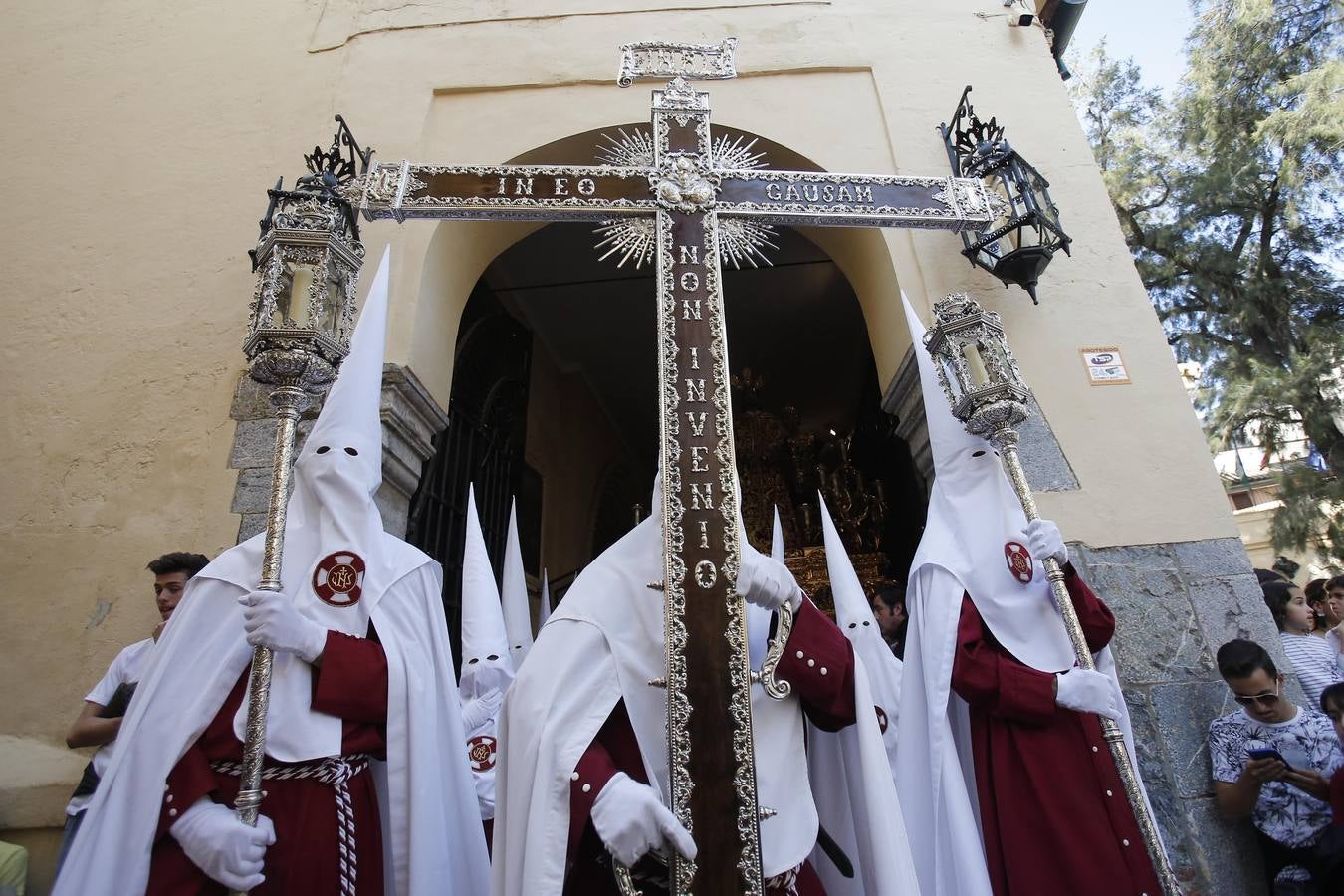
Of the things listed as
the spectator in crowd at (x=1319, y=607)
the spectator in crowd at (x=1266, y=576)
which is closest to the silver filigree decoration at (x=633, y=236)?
the spectator in crowd at (x=1266, y=576)

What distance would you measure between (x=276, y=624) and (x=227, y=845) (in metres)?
0.50

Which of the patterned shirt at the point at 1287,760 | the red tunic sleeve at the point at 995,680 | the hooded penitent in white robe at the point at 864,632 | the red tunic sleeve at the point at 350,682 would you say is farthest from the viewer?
the hooded penitent in white robe at the point at 864,632

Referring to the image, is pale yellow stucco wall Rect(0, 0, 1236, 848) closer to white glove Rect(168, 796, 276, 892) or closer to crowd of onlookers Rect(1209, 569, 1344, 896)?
crowd of onlookers Rect(1209, 569, 1344, 896)

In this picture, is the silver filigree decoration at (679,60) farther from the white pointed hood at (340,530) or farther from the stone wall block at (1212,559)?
the stone wall block at (1212,559)

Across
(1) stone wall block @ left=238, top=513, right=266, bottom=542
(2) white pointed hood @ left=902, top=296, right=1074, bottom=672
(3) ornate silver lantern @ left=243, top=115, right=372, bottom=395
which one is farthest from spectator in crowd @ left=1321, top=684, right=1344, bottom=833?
(1) stone wall block @ left=238, top=513, right=266, bottom=542

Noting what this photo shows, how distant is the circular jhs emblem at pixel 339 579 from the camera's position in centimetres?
224

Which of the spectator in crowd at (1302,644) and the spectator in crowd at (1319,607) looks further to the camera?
the spectator in crowd at (1319,607)

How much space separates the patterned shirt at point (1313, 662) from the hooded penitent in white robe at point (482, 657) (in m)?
3.21

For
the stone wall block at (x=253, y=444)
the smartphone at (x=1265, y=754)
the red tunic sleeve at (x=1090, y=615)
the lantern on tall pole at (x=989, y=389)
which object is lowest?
the smartphone at (x=1265, y=754)

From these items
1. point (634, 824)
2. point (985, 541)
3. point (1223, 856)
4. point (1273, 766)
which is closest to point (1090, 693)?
point (985, 541)

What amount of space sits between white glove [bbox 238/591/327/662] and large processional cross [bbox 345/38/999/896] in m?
0.96

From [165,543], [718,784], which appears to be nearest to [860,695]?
[718,784]

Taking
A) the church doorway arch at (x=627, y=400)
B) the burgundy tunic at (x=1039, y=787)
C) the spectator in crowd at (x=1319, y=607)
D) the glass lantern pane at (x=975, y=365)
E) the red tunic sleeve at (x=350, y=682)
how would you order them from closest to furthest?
the red tunic sleeve at (x=350, y=682) → the burgundy tunic at (x=1039, y=787) → the glass lantern pane at (x=975, y=365) → the spectator in crowd at (x=1319, y=607) → the church doorway arch at (x=627, y=400)

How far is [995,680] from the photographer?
233cm
